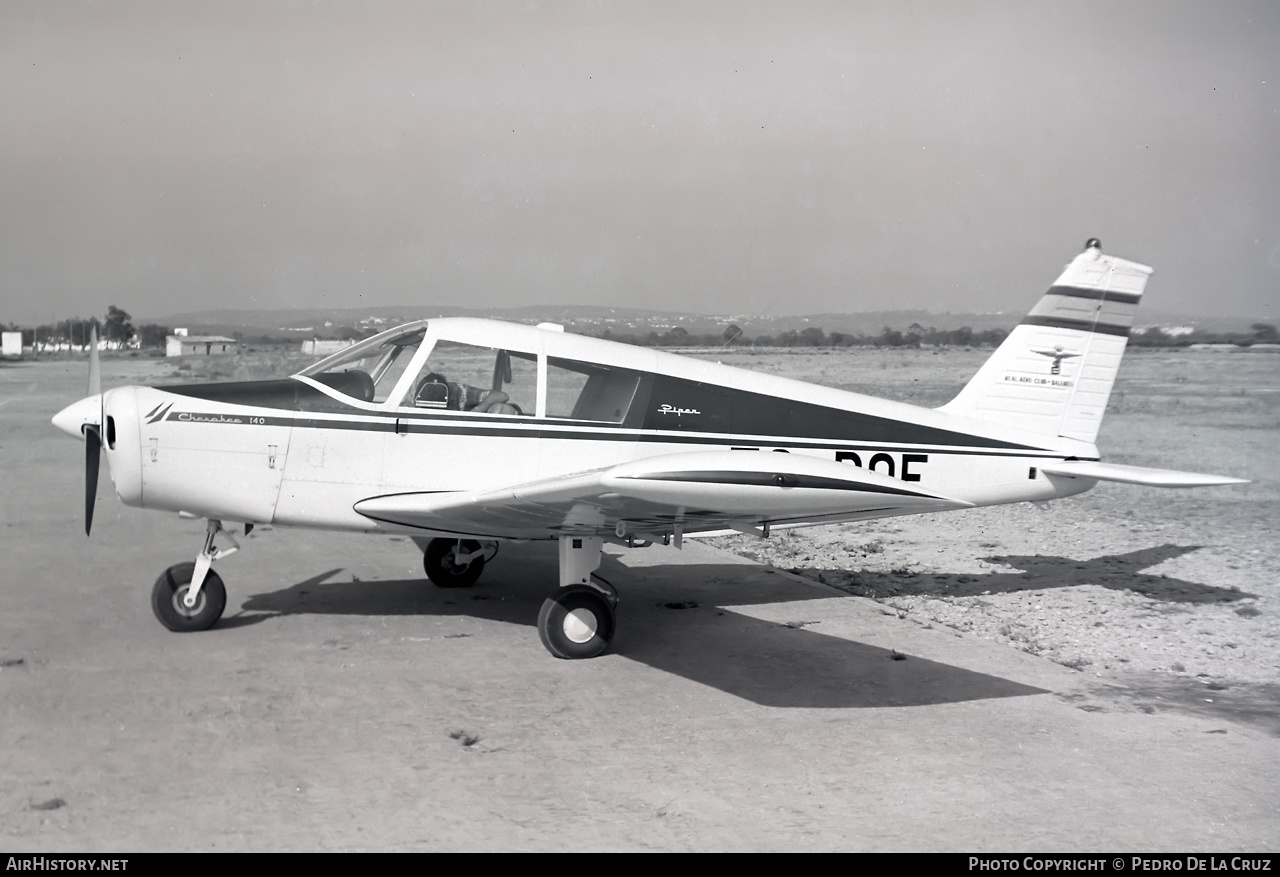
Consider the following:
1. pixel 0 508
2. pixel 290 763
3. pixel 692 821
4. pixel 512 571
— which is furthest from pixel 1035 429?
pixel 0 508

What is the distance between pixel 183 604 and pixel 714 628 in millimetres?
3641

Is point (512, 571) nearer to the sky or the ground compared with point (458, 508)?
nearer to the ground

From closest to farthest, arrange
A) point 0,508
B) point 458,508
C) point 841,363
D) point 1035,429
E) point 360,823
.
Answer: point 360,823
point 458,508
point 1035,429
point 0,508
point 841,363

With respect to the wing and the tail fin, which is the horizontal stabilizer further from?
the wing

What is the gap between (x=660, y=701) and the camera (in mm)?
5910

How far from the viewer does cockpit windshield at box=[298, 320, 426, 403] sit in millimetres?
7070

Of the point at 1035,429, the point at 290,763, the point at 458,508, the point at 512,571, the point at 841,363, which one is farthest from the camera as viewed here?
the point at 841,363

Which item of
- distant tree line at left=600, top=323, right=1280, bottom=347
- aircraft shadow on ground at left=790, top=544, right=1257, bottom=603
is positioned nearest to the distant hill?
distant tree line at left=600, top=323, right=1280, bottom=347

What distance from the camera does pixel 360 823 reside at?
4.16 metres

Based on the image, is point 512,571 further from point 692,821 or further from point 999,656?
point 692,821

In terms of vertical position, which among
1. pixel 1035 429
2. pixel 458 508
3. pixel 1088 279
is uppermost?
pixel 1088 279

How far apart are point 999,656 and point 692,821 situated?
11.3ft

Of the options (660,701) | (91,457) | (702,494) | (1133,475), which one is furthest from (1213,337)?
(91,457)

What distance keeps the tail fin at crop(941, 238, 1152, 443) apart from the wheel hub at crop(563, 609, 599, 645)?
11.8 ft
